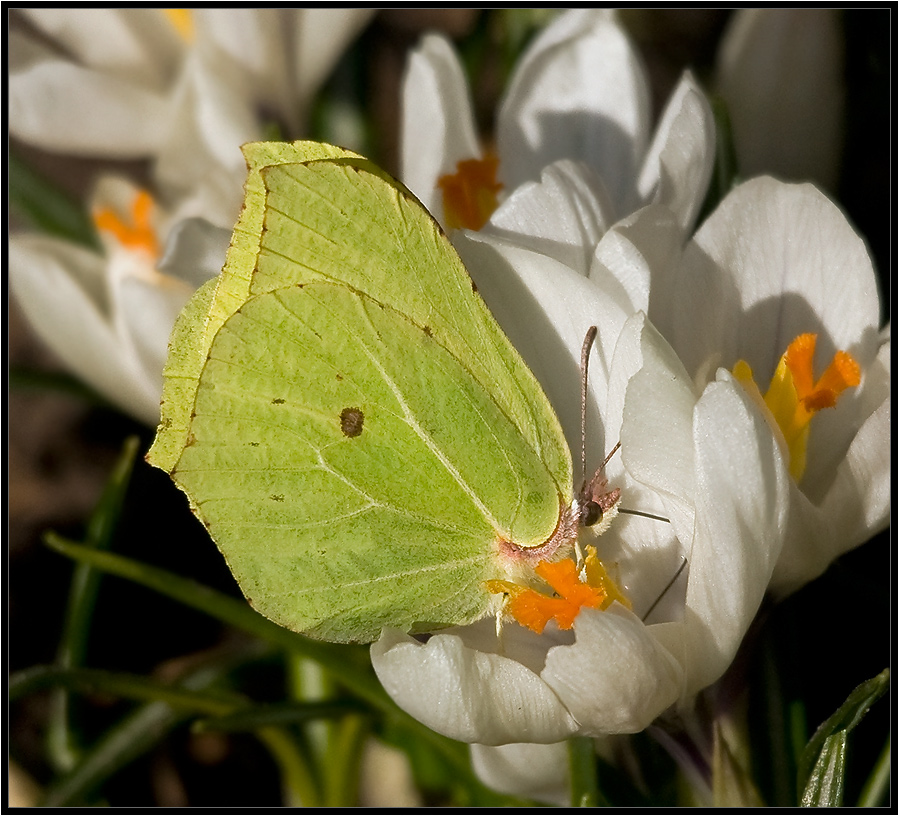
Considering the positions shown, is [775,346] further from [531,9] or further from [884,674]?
[531,9]

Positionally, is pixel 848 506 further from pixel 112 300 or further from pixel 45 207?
pixel 45 207

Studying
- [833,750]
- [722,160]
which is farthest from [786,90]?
[833,750]

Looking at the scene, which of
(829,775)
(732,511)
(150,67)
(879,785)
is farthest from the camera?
(150,67)

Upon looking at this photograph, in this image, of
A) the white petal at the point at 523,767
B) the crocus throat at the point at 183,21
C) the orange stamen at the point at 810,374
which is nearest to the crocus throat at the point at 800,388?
the orange stamen at the point at 810,374

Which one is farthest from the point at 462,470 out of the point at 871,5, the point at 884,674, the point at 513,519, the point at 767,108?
the point at 871,5

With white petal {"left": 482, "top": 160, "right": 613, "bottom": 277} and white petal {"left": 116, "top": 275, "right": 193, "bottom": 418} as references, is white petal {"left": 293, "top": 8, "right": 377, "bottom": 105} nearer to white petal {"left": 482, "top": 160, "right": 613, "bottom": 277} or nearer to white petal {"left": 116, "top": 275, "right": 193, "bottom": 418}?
white petal {"left": 116, "top": 275, "right": 193, "bottom": 418}

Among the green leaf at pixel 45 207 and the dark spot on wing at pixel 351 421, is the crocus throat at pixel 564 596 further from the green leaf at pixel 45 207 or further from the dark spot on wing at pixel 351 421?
the green leaf at pixel 45 207
